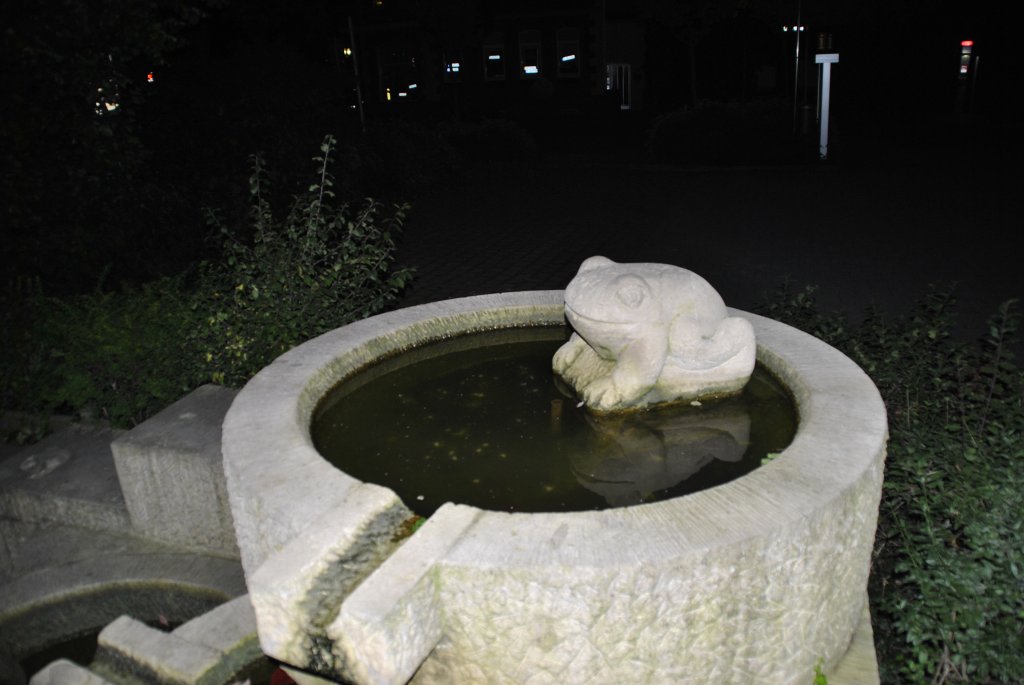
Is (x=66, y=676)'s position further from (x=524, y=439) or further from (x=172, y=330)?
(x=172, y=330)

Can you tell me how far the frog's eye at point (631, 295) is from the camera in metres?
3.54

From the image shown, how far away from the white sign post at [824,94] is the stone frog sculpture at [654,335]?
1285 centimetres

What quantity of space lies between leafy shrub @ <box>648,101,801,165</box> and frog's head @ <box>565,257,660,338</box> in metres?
13.2

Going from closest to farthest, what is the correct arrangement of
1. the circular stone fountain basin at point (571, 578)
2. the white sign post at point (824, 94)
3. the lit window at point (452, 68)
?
the circular stone fountain basin at point (571, 578), the white sign post at point (824, 94), the lit window at point (452, 68)

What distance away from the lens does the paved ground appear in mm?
8469

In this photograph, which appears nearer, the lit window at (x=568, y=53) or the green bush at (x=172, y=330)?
the green bush at (x=172, y=330)

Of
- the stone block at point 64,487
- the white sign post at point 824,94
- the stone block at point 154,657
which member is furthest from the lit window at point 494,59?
the stone block at point 154,657

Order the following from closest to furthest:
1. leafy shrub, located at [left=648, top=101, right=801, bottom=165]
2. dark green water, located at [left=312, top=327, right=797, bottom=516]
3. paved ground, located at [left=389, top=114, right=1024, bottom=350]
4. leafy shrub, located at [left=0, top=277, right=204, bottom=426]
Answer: dark green water, located at [left=312, top=327, right=797, bottom=516] < leafy shrub, located at [left=0, top=277, right=204, bottom=426] < paved ground, located at [left=389, top=114, right=1024, bottom=350] < leafy shrub, located at [left=648, top=101, right=801, bottom=165]

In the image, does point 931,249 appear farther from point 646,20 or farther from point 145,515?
point 646,20

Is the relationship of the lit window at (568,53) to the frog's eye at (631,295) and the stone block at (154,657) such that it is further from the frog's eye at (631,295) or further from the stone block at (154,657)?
the stone block at (154,657)

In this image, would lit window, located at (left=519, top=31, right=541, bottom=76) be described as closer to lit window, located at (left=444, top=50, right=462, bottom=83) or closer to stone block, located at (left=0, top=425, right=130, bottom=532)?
lit window, located at (left=444, top=50, right=462, bottom=83)

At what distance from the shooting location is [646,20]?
87.5 ft

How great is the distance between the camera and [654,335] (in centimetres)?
362

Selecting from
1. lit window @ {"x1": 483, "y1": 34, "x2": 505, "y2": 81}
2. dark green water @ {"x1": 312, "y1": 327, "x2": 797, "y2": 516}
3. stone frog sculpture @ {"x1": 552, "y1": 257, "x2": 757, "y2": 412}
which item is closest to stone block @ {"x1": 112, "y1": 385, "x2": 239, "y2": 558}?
dark green water @ {"x1": 312, "y1": 327, "x2": 797, "y2": 516}
